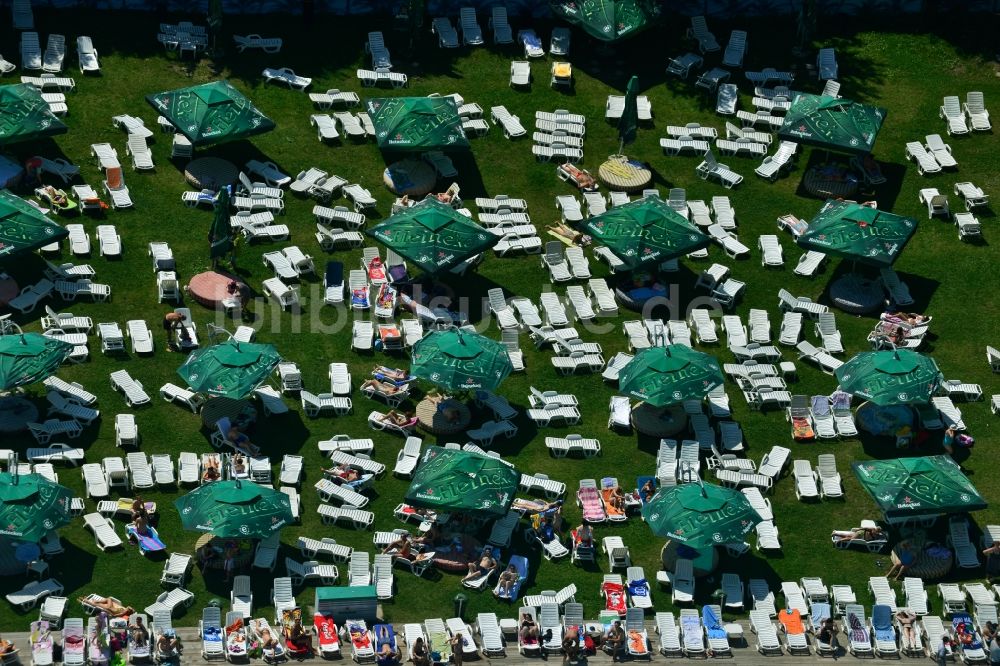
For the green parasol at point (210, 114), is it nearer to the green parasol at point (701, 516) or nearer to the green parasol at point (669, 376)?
the green parasol at point (669, 376)

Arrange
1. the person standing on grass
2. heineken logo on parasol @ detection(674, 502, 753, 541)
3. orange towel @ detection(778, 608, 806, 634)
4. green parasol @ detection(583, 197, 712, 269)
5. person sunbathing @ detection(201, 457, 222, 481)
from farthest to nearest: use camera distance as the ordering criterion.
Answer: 1. green parasol @ detection(583, 197, 712, 269)
2. the person standing on grass
3. person sunbathing @ detection(201, 457, 222, 481)
4. heineken logo on parasol @ detection(674, 502, 753, 541)
5. orange towel @ detection(778, 608, 806, 634)

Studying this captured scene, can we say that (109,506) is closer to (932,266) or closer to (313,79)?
(313,79)

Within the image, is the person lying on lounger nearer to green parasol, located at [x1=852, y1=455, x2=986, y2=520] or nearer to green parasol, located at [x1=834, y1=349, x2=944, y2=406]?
green parasol, located at [x1=852, y1=455, x2=986, y2=520]

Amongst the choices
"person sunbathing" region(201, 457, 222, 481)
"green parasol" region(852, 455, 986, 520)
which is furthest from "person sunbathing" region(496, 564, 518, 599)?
"green parasol" region(852, 455, 986, 520)

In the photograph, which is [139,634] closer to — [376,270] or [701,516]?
[701,516]

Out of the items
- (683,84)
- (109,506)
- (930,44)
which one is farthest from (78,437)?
(930,44)

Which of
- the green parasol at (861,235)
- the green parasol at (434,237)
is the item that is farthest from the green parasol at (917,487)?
the green parasol at (434,237)
